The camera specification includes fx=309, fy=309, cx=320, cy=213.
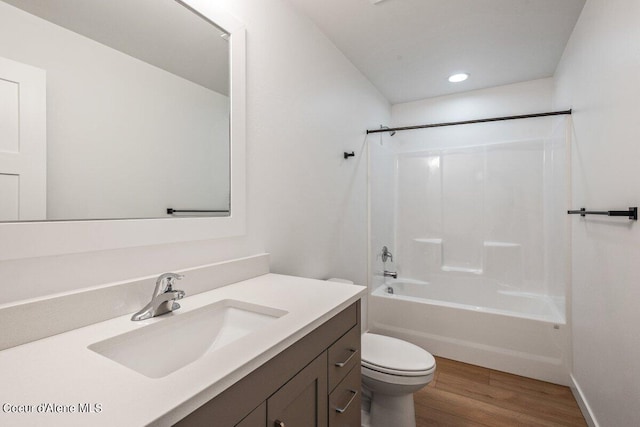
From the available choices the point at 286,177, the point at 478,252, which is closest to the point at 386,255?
the point at 478,252

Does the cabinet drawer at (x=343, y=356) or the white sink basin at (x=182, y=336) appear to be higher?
the white sink basin at (x=182, y=336)

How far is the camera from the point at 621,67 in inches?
52.9

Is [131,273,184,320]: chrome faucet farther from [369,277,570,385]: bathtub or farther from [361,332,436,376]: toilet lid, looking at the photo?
[369,277,570,385]: bathtub

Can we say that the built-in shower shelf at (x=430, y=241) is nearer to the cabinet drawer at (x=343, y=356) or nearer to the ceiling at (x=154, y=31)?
the cabinet drawer at (x=343, y=356)

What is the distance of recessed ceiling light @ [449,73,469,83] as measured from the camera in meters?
2.77

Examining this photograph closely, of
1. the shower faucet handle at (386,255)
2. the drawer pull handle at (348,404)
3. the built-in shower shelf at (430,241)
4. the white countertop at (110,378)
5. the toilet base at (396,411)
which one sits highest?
the built-in shower shelf at (430,241)

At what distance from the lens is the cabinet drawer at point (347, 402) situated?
3.37 feet

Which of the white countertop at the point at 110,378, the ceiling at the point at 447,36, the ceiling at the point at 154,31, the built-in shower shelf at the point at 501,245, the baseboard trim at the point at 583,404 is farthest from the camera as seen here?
the built-in shower shelf at the point at 501,245

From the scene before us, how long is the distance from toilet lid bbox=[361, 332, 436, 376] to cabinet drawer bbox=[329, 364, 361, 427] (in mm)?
370

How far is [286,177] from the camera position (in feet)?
5.60

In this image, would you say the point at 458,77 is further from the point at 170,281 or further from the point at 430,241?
the point at 170,281

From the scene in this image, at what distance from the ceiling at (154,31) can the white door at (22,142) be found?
18 centimetres

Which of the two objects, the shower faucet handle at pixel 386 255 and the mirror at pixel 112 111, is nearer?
the mirror at pixel 112 111

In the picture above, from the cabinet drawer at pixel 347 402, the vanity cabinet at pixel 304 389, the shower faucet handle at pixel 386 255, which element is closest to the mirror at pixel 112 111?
the vanity cabinet at pixel 304 389
